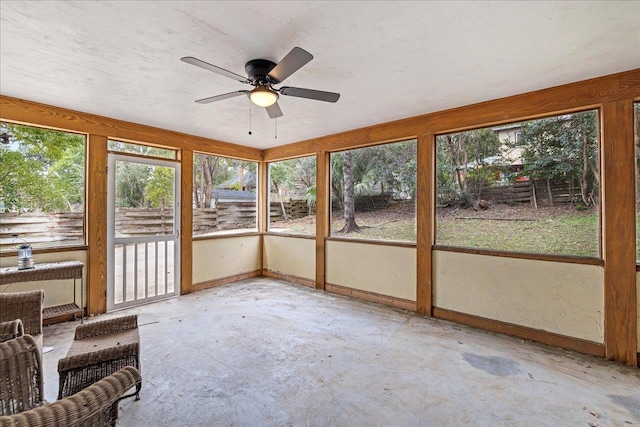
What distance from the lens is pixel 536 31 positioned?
1.97m

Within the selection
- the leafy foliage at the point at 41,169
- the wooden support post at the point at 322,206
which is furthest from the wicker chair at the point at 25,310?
the wooden support post at the point at 322,206

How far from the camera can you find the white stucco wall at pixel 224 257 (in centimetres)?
486

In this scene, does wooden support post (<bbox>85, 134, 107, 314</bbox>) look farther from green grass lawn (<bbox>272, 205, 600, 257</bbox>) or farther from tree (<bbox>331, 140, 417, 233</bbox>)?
green grass lawn (<bbox>272, 205, 600, 257</bbox>)

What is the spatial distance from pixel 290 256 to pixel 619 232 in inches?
169

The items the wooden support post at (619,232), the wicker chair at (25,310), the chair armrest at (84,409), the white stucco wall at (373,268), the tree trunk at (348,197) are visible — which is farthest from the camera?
the tree trunk at (348,197)

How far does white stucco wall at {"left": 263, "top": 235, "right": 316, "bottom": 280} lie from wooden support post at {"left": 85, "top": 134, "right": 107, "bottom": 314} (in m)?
2.65

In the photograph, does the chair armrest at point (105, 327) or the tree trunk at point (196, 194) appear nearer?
the chair armrest at point (105, 327)

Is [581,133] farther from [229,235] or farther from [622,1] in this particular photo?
[229,235]

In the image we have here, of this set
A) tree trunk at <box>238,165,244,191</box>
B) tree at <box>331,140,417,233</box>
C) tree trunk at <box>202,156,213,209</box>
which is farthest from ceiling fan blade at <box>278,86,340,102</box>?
tree trunk at <box>238,165,244,191</box>

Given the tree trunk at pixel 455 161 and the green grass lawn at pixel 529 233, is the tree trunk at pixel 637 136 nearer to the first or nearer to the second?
the green grass lawn at pixel 529 233

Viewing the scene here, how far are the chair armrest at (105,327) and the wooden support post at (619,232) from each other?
415cm

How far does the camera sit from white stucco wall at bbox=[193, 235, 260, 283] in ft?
15.9

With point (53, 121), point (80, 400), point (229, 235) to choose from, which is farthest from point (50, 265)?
point (80, 400)

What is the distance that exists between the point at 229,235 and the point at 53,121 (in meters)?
2.81
